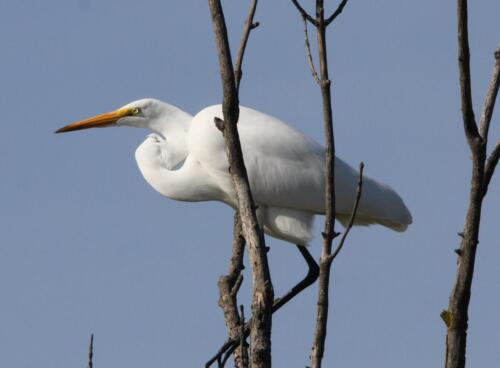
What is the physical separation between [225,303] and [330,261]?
2.60 meters

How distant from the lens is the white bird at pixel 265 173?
21.4 ft

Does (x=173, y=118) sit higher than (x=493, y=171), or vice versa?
(x=173, y=118)

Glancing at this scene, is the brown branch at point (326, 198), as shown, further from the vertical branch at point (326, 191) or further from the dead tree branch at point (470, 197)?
the dead tree branch at point (470, 197)

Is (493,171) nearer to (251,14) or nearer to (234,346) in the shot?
(251,14)

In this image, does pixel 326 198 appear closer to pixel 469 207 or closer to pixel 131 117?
pixel 469 207

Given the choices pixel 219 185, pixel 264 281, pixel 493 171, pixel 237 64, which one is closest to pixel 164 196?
pixel 219 185

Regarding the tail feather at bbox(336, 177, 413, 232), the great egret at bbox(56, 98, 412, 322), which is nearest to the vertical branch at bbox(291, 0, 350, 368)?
the great egret at bbox(56, 98, 412, 322)

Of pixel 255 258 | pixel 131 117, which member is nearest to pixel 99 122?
pixel 131 117

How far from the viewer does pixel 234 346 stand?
586 cm

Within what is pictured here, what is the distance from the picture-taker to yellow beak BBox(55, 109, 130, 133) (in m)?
6.97

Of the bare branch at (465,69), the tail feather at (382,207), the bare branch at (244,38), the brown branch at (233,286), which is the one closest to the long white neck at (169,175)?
the brown branch at (233,286)

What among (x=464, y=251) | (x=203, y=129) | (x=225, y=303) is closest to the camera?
(x=464, y=251)

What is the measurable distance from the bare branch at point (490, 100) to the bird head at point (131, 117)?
14.4 feet

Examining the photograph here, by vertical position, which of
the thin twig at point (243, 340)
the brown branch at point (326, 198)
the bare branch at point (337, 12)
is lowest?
the thin twig at point (243, 340)
